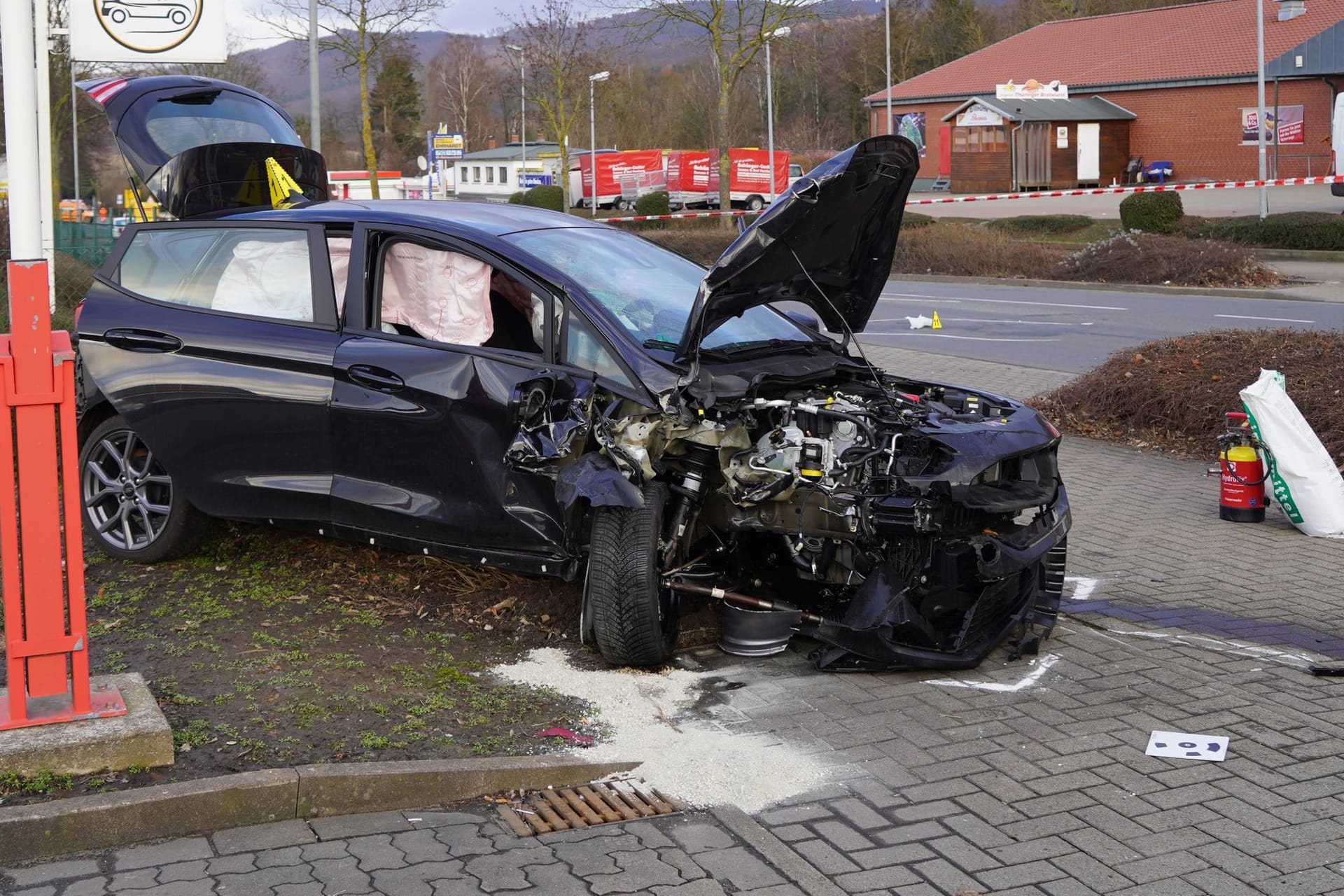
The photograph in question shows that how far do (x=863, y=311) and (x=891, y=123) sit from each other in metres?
58.8

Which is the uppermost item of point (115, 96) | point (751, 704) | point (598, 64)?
point (598, 64)

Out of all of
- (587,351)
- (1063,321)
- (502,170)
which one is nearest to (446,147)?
(502,170)

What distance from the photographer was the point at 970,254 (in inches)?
1059

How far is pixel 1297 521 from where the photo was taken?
293 inches

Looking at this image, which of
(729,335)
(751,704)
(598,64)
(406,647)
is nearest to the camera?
(751,704)

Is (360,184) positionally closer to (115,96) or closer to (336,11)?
(336,11)

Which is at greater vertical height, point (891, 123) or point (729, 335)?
point (891, 123)

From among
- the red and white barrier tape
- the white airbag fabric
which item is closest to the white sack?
the white airbag fabric

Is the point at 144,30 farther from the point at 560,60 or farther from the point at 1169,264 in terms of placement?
the point at 560,60

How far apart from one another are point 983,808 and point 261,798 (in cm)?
221

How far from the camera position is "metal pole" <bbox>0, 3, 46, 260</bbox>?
580 centimetres

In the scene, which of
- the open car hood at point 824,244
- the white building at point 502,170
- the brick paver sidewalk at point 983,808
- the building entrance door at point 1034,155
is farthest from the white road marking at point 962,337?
the white building at point 502,170

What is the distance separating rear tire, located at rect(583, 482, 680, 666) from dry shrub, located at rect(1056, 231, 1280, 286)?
778 inches

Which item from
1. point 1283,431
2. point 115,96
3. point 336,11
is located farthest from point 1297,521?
point 336,11
